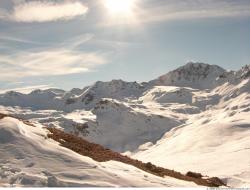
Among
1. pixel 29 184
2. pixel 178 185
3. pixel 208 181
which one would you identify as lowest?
pixel 29 184

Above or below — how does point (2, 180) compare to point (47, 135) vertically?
below

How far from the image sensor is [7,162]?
72.6ft

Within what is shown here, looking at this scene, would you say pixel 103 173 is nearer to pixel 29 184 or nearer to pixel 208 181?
pixel 29 184

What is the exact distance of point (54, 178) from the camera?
20719mm

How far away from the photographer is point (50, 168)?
21625 mm

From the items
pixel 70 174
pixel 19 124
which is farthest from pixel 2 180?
pixel 19 124

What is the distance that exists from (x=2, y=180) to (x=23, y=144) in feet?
12.0

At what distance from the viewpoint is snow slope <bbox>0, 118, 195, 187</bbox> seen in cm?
2061

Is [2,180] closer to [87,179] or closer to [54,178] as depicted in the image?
[54,178]

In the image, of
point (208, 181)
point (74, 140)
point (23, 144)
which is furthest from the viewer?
point (208, 181)

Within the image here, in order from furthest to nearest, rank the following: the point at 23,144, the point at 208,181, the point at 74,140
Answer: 1. the point at 208,181
2. the point at 74,140
3. the point at 23,144

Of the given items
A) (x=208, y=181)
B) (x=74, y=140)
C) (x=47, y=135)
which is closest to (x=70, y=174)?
(x=47, y=135)

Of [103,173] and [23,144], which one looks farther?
[23,144]

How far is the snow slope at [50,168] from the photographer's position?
20.6 m
